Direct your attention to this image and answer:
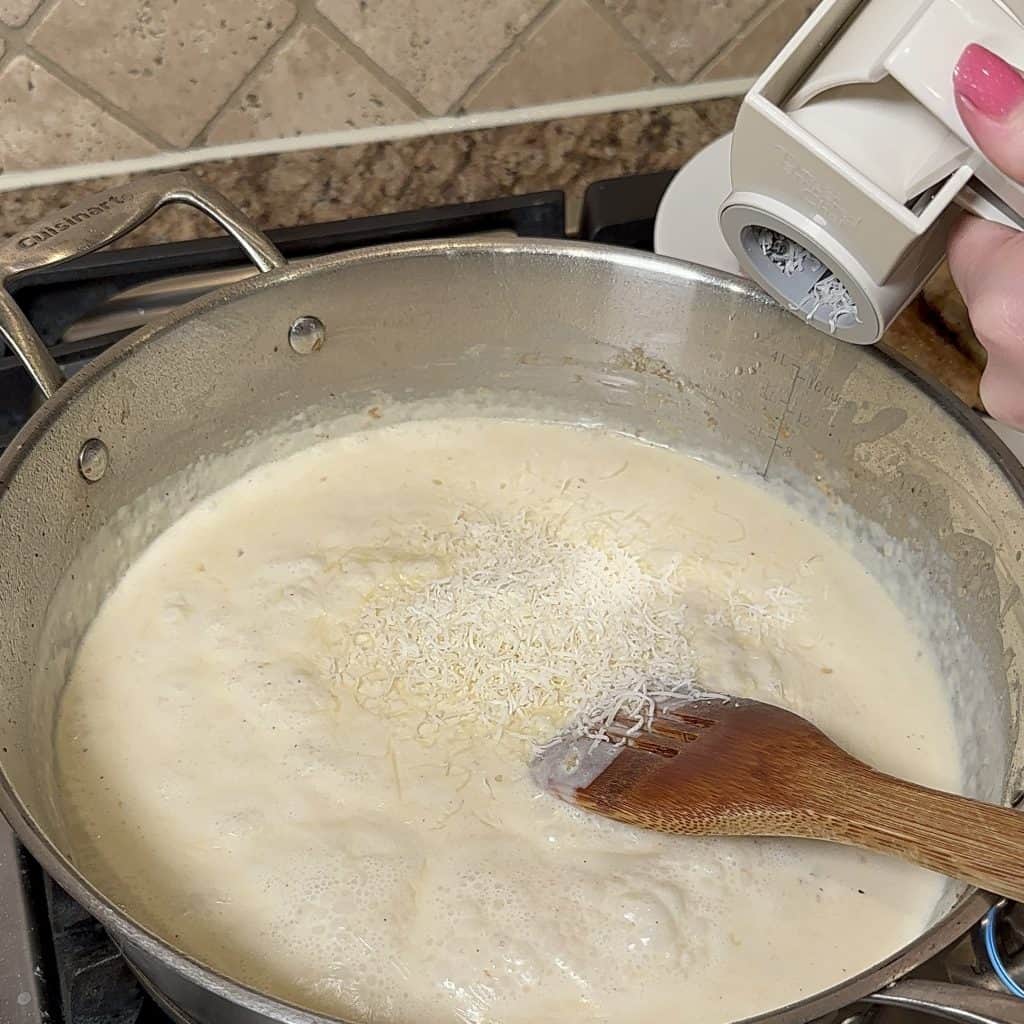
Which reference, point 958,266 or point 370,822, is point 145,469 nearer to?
point 370,822

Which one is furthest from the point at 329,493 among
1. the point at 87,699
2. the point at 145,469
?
the point at 87,699

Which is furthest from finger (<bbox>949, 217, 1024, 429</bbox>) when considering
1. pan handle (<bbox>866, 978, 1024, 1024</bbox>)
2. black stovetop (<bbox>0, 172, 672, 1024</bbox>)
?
black stovetop (<bbox>0, 172, 672, 1024</bbox>)

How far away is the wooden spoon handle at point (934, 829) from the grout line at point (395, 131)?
0.72 metres

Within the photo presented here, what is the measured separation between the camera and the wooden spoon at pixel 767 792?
2.15 feet

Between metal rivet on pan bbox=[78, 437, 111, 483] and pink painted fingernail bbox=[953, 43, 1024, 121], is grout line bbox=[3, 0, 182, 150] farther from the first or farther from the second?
pink painted fingernail bbox=[953, 43, 1024, 121]

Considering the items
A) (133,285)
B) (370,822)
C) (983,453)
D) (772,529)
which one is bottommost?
(370,822)

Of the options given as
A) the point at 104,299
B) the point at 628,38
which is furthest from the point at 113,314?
the point at 628,38


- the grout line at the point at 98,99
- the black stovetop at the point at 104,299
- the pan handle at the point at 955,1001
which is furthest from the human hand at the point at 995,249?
the grout line at the point at 98,99

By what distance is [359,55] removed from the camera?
42.5 inches

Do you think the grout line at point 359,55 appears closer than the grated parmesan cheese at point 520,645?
No

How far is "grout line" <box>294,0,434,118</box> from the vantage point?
3.41ft

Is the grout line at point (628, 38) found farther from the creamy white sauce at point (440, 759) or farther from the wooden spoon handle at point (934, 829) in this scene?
the wooden spoon handle at point (934, 829)

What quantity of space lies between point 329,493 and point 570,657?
0.31 meters

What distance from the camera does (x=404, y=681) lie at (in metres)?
0.94
